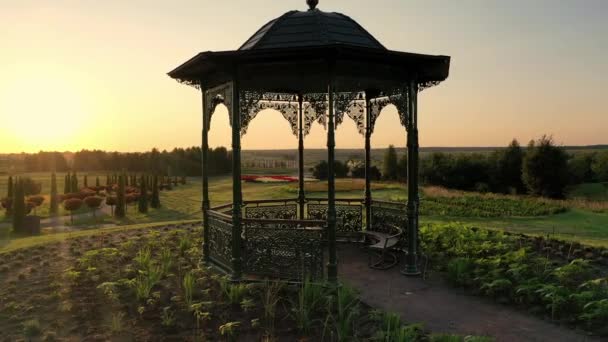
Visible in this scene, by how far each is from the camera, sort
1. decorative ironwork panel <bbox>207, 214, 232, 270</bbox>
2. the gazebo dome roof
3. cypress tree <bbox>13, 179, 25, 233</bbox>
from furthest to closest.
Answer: cypress tree <bbox>13, 179, 25, 233</bbox> → decorative ironwork panel <bbox>207, 214, 232, 270</bbox> → the gazebo dome roof

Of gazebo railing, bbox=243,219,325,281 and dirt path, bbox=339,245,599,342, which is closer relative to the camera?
dirt path, bbox=339,245,599,342

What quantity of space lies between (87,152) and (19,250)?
5864 cm

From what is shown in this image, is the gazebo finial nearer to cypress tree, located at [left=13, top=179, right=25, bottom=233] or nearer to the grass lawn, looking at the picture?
the grass lawn

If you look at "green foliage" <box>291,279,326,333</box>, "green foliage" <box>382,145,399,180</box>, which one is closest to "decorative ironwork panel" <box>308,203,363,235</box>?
"green foliage" <box>291,279,326,333</box>

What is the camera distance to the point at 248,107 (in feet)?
29.6

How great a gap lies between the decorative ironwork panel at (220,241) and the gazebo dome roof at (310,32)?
3.40m

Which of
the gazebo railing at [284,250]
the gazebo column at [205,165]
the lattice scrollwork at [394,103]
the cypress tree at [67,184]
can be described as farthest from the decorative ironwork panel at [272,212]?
the cypress tree at [67,184]

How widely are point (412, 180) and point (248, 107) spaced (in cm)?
377

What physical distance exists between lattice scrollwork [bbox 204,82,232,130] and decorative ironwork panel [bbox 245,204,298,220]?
3.24m

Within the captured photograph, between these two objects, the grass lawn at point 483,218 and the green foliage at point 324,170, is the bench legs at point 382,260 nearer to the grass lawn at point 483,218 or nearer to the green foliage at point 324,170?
the grass lawn at point 483,218

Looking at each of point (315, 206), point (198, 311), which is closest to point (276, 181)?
point (315, 206)

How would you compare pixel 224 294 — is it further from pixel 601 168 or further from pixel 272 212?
pixel 601 168

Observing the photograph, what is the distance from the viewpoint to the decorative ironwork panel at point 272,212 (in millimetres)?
11336

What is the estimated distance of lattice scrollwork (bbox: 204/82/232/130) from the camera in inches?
302
